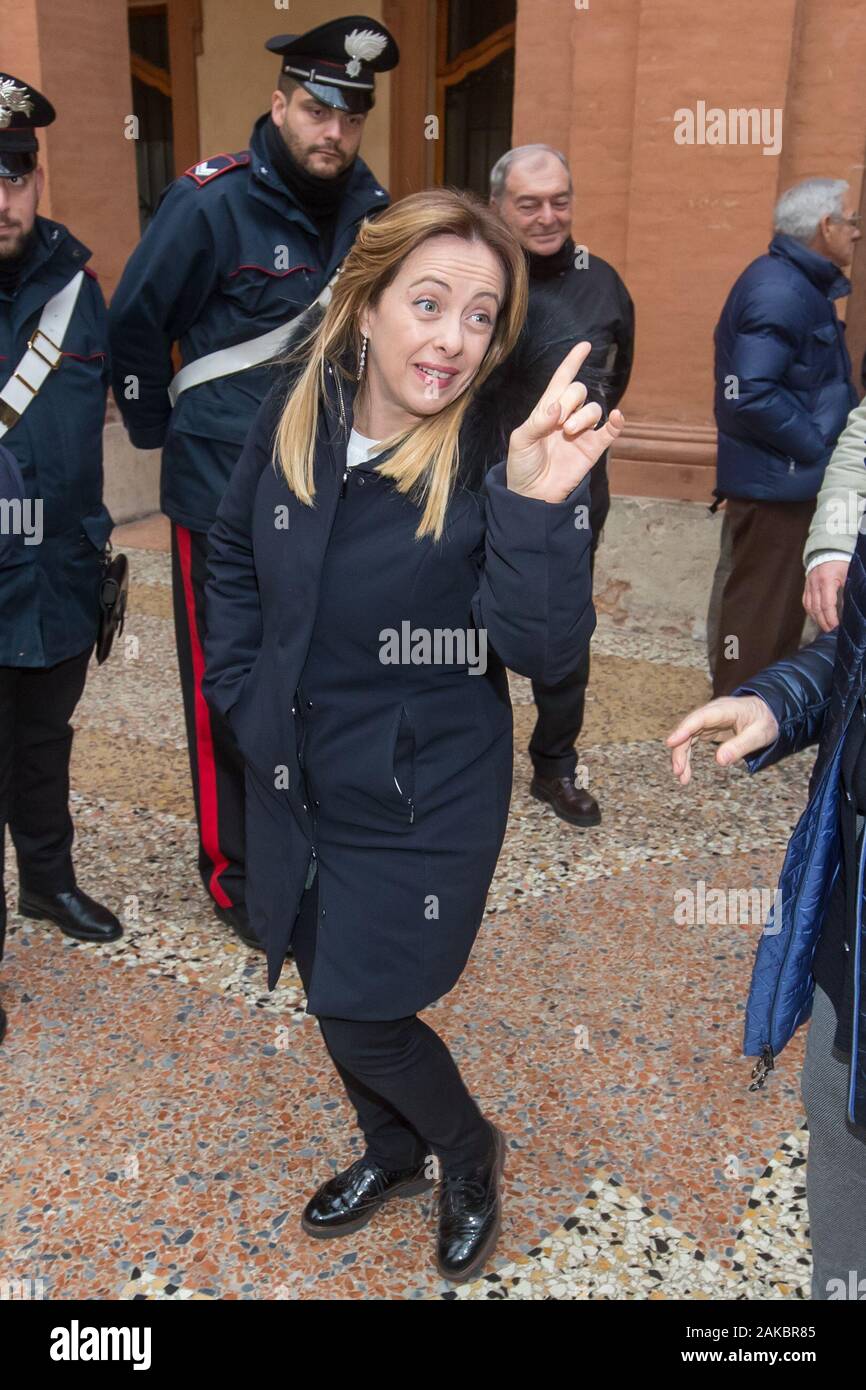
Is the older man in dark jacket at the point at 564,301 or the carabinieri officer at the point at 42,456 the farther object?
the older man in dark jacket at the point at 564,301

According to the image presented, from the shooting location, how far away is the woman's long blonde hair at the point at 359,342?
200 centimetres

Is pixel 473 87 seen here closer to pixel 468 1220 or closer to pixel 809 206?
pixel 809 206

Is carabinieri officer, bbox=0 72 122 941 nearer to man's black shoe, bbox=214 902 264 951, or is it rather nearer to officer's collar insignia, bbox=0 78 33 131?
officer's collar insignia, bbox=0 78 33 131

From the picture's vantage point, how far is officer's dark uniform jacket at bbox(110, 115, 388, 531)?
3205 millimetres

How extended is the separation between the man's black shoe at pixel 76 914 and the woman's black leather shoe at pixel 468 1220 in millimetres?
1482

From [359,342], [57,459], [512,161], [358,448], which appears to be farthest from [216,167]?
[358,448]

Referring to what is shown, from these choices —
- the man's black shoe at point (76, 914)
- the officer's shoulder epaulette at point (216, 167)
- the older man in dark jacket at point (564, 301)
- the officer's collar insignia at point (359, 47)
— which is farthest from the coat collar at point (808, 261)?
the man's black shoe at point (76, 914)

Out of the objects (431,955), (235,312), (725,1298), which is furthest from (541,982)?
A: (235,312)

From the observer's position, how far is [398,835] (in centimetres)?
209

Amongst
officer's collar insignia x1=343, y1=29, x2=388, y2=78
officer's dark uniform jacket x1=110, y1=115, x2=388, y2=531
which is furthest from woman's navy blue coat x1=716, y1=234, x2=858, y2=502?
officer's collar insignia x1=343, y1=29, x2=388, y2=78

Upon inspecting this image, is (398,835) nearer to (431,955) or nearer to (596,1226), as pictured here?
(431,955)

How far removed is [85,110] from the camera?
7.32 metres

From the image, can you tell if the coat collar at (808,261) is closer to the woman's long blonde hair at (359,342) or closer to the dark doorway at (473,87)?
the woman's long blonde hair at (359,342)
